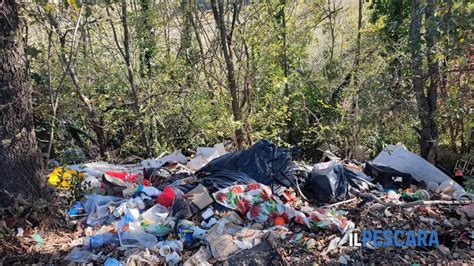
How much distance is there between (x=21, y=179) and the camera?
3098 mm

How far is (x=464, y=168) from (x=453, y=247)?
3.01m

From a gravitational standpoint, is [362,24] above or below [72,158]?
above

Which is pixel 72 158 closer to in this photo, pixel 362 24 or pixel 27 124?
pixel 27 124

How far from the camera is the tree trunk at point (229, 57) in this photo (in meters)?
5.49

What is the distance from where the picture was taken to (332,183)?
3789 mm

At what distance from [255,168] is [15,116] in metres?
2.26

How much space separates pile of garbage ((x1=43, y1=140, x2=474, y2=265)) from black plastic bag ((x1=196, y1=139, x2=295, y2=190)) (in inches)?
0.4

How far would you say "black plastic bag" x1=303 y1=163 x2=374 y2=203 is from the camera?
376 cm

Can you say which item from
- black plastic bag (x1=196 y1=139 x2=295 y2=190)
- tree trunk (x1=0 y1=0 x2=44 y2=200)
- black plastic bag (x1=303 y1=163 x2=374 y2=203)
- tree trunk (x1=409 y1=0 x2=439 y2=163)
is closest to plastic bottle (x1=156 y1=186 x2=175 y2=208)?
black plastic bag (x1=196 y1=139 x2=295 y2=190)

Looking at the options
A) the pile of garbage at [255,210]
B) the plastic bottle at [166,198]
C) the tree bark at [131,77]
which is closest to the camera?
the pile of garbage at [255,210]

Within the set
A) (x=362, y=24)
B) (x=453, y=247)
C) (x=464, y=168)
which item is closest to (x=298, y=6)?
(x=362, y=24)

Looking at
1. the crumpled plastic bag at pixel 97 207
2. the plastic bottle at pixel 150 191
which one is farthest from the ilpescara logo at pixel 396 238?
the crumpled plastic bag at pixel 97 207

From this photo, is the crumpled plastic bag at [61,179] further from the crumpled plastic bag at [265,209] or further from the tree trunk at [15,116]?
the crumpled plastic bag at [265,209]

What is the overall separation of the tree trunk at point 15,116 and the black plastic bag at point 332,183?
2585mm
